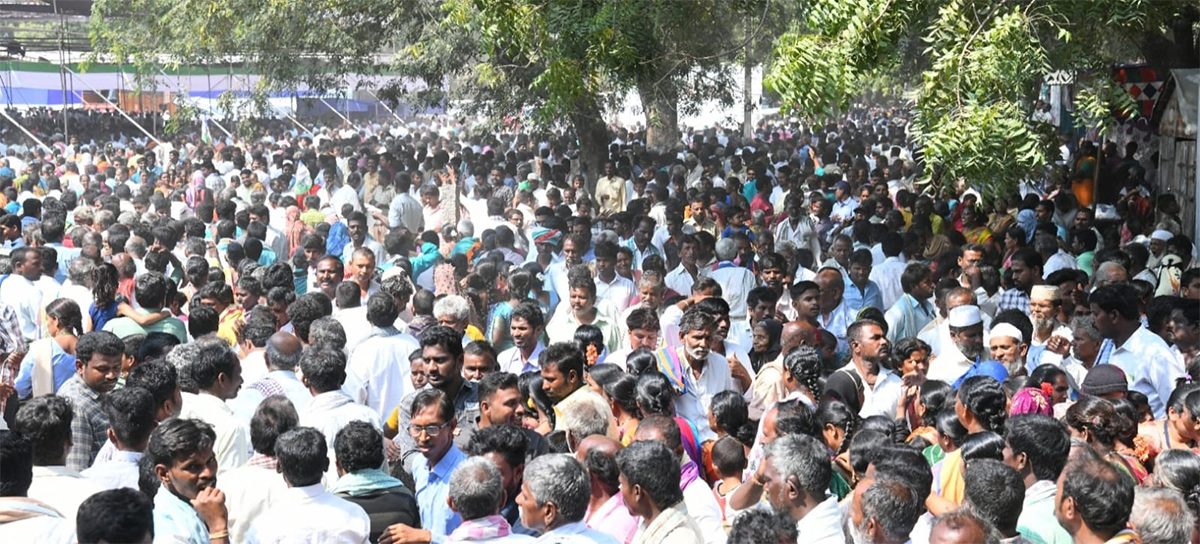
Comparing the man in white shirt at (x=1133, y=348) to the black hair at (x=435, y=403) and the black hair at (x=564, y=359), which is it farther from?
the black hair at (x=435, y=403)

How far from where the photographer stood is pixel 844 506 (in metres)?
5.09

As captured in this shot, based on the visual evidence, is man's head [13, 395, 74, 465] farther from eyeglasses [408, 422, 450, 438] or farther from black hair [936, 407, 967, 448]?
black hair [936, 407, 967, 448]

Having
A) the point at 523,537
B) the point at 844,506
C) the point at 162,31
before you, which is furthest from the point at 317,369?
the point at 162,31

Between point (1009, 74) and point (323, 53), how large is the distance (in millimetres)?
11620

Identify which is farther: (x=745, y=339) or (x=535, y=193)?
(x=535, y=193)

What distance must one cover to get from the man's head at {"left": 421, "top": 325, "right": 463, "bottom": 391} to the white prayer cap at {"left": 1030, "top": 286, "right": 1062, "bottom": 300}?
3.74m

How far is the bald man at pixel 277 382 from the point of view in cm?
634

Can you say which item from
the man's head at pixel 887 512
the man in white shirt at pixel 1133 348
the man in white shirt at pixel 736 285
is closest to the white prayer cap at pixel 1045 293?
the man in white shirt at pixel 1133 348

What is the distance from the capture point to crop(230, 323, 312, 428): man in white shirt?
634 centimetres

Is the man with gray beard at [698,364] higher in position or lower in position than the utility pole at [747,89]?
lower

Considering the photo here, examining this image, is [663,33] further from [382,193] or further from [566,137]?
[566,137]

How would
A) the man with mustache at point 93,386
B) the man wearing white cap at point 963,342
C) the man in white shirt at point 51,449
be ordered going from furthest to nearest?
the man wearing white cap at point 963,342, the man with mustache at point 93,386, the man in white shirt at point 51,449

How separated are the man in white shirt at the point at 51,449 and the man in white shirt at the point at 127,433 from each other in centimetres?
11

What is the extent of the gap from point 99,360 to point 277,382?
804mm
